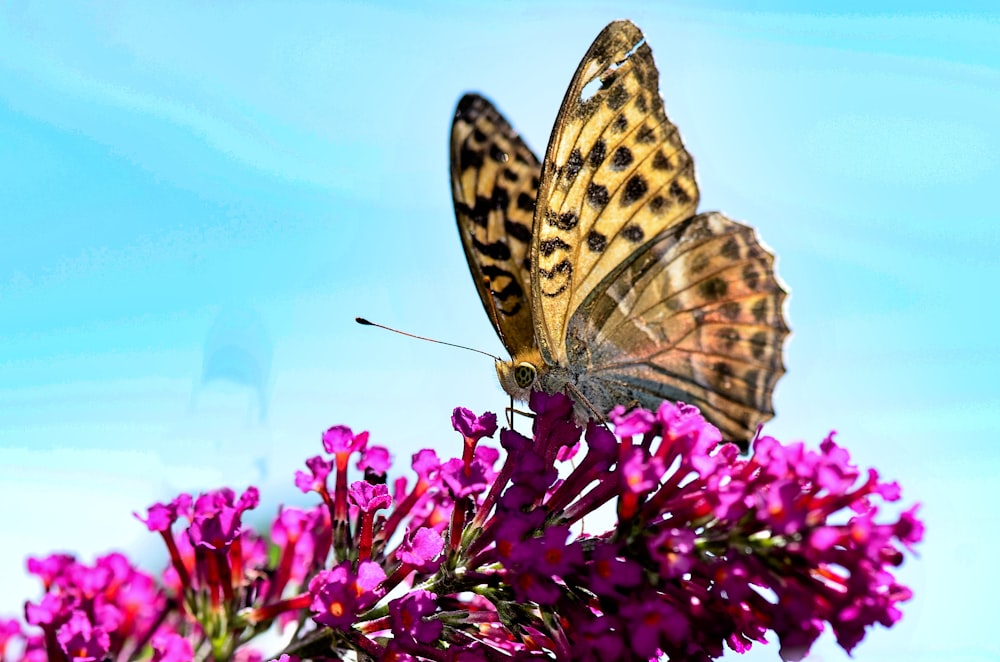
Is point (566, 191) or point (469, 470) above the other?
point (566, 191)

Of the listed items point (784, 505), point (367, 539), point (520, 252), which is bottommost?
point (367, 539)

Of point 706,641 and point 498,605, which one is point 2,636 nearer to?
point 498,605

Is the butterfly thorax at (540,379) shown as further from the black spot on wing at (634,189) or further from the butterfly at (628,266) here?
the black spot on wing at (634,189)

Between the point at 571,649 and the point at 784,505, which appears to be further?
the point at 571,649

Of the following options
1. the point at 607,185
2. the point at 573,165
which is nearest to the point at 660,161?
the point at 607,185

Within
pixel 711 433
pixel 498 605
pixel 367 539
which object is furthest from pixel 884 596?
pixel 367 539

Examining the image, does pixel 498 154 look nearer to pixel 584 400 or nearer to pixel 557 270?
pixel 557 270

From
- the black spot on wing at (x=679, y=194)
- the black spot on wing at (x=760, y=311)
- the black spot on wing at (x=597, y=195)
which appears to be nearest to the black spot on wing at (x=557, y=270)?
the black spot on wing at (x=597, y=195)

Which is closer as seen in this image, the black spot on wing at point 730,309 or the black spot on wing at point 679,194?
the black spot on wing at point 730,309
